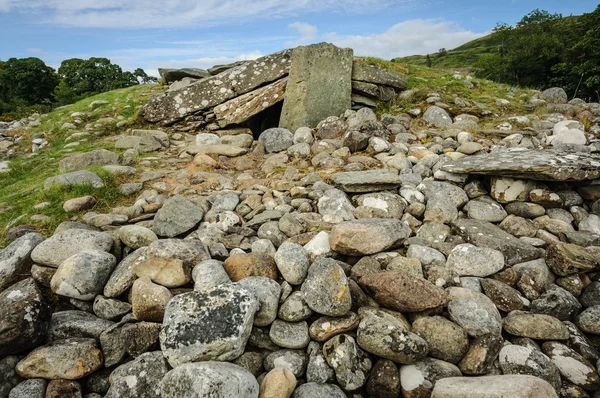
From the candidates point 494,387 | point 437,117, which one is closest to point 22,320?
point 494,387

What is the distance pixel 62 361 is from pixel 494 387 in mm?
4071

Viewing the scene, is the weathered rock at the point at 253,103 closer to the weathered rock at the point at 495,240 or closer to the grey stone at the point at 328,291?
the weathered rock at the point at 495,240

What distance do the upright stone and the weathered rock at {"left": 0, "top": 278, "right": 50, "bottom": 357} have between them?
7.19 meters

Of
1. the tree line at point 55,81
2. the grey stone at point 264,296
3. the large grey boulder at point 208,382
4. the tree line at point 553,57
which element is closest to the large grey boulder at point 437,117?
the grey stone at point 264,296

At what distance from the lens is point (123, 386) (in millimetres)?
3203

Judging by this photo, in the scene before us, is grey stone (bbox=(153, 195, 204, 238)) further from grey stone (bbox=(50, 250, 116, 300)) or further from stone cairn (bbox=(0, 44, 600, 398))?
grey stone (bbox=(50, 250, 116, 300))

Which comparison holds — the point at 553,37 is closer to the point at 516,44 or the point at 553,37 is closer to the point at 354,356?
the point at 516,44

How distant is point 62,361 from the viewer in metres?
3.40

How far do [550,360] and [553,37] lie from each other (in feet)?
153

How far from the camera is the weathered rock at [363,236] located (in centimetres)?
435

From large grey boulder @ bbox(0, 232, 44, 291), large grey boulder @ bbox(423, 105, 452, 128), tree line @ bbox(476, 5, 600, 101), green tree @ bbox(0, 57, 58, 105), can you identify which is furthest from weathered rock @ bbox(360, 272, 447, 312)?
green tree @ bbox(0, 57, 58, 105)

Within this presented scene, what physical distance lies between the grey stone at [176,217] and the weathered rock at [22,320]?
5.48ft

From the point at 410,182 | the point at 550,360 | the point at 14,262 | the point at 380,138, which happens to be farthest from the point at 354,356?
the point at 380,138

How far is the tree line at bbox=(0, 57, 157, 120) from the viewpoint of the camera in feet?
90.0
